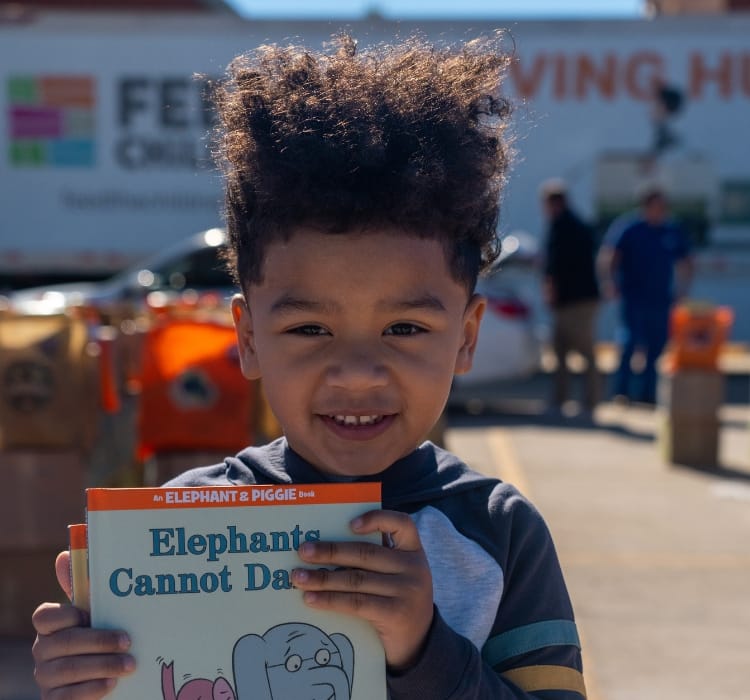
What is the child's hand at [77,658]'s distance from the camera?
4.94ft

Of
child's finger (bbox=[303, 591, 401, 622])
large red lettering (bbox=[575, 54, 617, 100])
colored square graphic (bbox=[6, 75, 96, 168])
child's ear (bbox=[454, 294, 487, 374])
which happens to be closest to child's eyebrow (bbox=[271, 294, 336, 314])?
child's ear (bbox=[454, 294, 487, 374])

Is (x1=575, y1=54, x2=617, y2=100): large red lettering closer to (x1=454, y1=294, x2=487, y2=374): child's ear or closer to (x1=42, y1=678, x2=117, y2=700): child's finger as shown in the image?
(x1=454, y1=294, x2=487, y2=374): child's ear

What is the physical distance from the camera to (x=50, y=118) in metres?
16.6

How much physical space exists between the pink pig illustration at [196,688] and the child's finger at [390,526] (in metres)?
0.25

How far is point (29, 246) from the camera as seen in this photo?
54.6 ft

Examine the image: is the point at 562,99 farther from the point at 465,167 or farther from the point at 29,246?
the point at 465,167

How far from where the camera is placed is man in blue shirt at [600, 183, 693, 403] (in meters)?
11.6

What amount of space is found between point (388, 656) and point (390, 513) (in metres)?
0.19

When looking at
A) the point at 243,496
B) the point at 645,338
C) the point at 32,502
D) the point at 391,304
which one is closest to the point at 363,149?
the point at 391,304

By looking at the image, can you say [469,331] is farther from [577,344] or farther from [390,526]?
[577,344]

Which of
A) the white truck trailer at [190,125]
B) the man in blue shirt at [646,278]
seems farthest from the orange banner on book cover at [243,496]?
the white truck trailer at [190,125]

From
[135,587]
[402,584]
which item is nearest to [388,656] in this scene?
[402,584]

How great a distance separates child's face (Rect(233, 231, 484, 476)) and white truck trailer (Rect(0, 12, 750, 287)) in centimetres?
1453

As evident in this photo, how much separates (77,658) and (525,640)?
610mm
